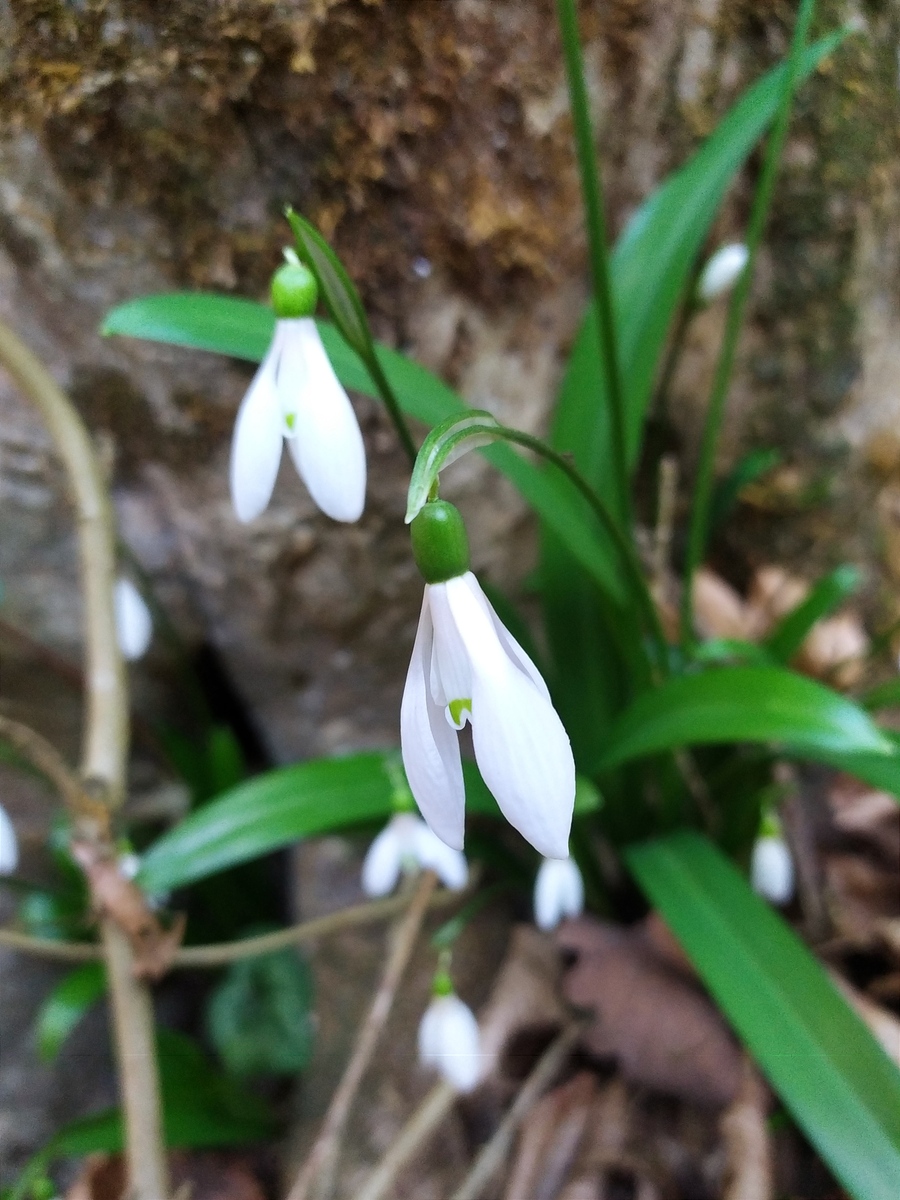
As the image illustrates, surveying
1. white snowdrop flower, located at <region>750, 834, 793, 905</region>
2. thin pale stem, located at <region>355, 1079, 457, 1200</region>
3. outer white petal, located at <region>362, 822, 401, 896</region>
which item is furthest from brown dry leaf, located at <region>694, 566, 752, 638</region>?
thin pale stem, located at <region>355, 1079, 457, 1200</region>

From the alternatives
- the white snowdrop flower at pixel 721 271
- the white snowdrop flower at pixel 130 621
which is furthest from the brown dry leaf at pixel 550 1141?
the white snowdrop flower at pixel 721 271

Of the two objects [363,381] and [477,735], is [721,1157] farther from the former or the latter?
[363,381]

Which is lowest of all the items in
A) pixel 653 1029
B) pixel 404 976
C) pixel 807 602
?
pixel 653 1029

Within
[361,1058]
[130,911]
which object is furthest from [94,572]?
[361,1058]

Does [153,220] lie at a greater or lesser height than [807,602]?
greater

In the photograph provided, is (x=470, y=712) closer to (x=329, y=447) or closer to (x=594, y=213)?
(x=329, y=447)

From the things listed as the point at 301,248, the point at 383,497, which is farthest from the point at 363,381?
the point at 383,497

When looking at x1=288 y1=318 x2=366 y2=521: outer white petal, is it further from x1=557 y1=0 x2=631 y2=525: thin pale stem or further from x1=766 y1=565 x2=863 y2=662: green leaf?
x1=766 y1=565 x2=863 y2=662: green leaf
